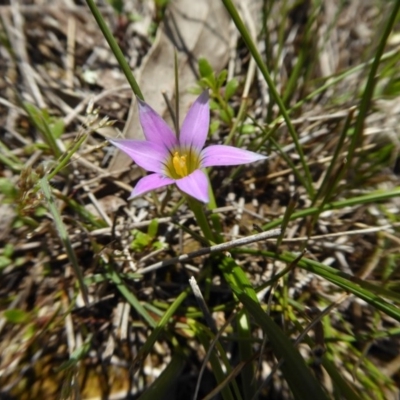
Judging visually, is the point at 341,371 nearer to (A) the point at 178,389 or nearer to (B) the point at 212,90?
(A) the point at 178,389

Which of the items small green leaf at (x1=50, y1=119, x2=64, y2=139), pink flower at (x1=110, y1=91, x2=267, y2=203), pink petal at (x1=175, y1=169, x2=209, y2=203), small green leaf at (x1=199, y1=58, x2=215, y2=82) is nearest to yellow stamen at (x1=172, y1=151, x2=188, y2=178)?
pink flower at (x1=110, y1=91, x2=267, y2=203)

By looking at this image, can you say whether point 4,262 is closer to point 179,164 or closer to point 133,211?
point 133,211

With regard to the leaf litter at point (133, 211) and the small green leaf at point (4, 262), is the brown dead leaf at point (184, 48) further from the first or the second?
the small green leaf at point (4, 262)

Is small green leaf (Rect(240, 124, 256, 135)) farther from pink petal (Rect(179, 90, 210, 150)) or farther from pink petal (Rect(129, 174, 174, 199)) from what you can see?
pink petal (Rect(129, 174, 174, 199))

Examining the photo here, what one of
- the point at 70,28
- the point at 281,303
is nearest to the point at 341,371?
the point at 281,303

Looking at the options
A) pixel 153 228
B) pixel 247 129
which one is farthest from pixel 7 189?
pixel 247 129

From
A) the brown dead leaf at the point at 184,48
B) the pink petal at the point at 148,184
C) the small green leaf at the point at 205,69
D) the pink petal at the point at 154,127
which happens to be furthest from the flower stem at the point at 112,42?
the brown dead leaf at the point at 184,48
